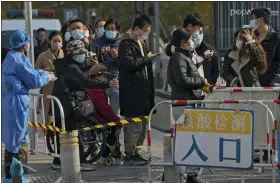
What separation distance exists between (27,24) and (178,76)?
2.81m

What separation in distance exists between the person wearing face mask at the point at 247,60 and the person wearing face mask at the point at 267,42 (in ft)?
1.74

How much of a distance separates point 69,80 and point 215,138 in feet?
8.88

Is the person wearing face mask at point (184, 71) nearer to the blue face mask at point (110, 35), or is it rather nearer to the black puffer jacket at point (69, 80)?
the black puffer jacket at point (69, 80)

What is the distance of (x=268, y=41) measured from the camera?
10.3 m

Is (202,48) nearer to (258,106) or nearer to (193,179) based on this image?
(258,106)

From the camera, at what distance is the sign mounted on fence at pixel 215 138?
7.67 meters

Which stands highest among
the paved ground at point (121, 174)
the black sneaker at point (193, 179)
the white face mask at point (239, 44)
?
the white face mask at point (239, 44)

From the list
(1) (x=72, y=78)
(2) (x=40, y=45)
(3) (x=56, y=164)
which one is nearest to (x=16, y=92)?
(1) (x=72, y=78)

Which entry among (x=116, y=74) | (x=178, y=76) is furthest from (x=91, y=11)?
(x=178, y=76)

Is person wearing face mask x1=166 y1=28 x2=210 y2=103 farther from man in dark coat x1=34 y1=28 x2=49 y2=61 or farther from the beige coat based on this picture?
man in dark coat x1=34 y1=28 x2=49 y2=61

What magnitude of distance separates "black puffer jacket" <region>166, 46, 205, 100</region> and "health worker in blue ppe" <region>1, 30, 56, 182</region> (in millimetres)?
1509

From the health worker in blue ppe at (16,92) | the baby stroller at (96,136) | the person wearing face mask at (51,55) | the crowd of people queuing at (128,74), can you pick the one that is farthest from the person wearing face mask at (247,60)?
the person wearing face mask at (51,55)

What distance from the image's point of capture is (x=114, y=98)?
11.3 meters

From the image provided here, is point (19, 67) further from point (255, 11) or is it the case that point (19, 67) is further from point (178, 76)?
point (255, 11)
